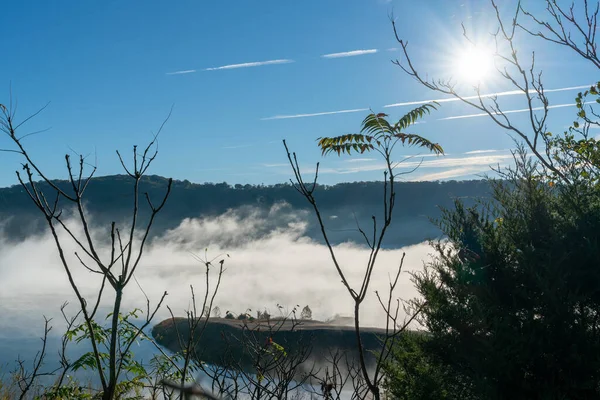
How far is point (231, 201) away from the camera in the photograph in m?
136

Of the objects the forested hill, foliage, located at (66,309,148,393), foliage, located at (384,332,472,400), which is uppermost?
the forested hill

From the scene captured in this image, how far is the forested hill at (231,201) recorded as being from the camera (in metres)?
105

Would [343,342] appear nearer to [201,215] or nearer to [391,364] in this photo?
[391,364]

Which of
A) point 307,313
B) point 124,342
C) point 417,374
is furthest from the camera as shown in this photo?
point 307,313

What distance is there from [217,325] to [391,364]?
2300 cm

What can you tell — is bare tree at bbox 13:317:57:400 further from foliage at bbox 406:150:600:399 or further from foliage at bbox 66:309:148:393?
foliage at bbox 406:150:600:399

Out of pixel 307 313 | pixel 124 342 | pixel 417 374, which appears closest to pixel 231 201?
pixel 307 313

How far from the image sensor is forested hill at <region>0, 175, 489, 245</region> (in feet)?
345

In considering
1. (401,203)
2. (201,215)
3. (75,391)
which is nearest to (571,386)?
(75,391)

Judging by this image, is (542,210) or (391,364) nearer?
(542,210)

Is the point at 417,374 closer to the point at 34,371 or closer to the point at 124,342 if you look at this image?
the point at 124,342

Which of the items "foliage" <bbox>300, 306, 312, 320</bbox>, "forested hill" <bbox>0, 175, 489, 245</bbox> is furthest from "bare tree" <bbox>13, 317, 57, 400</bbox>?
"forested hill" <bbox>0, 175, 489, 245</bbox>

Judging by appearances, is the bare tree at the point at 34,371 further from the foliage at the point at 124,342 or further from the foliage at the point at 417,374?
the foliage at the point at 417,374

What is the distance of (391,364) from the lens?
912cm
